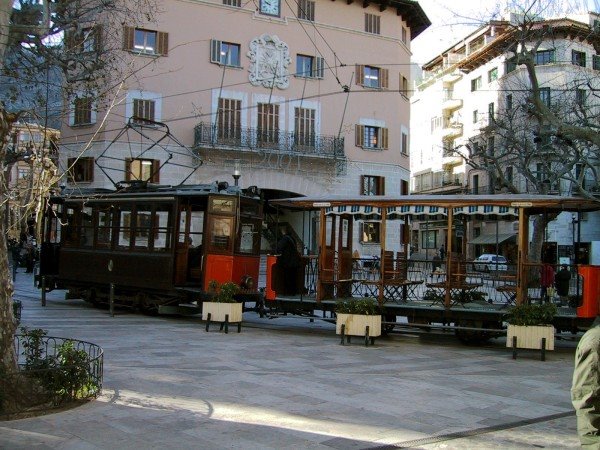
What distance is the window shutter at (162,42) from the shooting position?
29.3m

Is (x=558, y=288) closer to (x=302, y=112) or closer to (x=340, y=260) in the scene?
(x=340, y=260)

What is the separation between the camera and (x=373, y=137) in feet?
112

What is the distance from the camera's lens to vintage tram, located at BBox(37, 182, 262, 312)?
598 inches

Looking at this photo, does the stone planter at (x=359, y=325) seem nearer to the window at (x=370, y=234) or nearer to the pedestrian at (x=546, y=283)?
the pedestrian at (x=546, y=283)

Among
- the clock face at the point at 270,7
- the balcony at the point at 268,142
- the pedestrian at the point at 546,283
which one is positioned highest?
the clock face at the point at 270,7

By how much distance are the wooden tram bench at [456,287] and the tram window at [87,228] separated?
952 centimetres

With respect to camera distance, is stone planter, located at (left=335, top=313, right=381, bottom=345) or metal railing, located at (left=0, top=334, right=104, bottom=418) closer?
metal railing, located at (left=0, top=334, right=104, bottom=418)

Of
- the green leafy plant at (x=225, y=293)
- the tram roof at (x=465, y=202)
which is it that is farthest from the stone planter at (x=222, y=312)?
the tram roof at (x=465, y=202)

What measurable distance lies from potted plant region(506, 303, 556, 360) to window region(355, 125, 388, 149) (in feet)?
76.1

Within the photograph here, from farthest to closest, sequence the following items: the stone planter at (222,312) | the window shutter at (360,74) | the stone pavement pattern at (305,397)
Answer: the window shutter at (360,74) < the stone planter at (222,312) < the stone pavement pattern at (305,397)

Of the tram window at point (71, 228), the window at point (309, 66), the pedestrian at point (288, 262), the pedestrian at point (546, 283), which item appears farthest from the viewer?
the window at point (309, 66)

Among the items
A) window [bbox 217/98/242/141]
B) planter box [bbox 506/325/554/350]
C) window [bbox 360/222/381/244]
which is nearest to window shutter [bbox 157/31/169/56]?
window [bbox 217/98/242/141]

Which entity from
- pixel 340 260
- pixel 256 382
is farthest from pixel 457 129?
pixel 256 382

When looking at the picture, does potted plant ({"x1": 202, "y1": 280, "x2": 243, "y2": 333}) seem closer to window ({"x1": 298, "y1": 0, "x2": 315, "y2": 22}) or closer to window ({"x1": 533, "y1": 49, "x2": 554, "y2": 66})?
window ({"x1": 298, "y1": 0, "x2": 315, "y2": 22})
